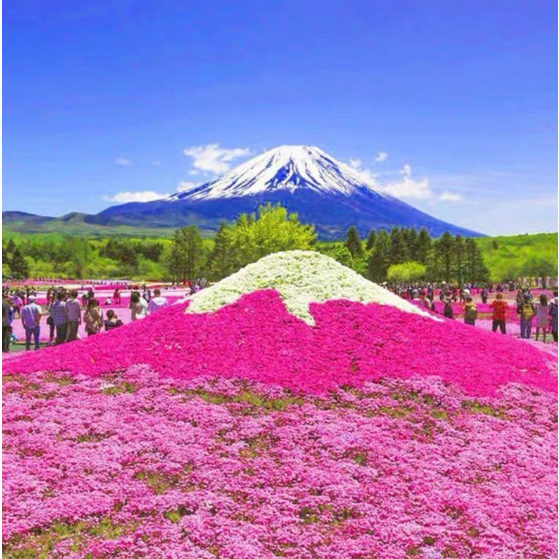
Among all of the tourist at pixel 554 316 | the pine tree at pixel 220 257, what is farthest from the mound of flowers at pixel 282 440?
the pine tree at pixel 220 257

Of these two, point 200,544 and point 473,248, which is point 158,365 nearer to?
point 200,544

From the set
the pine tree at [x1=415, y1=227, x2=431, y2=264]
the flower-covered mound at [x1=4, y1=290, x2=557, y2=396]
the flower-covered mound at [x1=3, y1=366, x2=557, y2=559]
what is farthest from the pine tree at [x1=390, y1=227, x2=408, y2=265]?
the flower-covered mound at [x1=3, y1=366, x2=557, y2=559]

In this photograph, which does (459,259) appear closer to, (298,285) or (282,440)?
(298,285)

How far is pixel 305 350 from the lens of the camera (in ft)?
52.1

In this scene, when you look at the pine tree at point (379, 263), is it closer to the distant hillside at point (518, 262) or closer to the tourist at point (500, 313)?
the distant hillside at point (518, 262)

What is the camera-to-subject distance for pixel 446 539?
25.9 ft

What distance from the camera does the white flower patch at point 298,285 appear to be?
19625 mm

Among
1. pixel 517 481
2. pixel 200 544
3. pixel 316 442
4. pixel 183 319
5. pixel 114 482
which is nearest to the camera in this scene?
pixel 200 544

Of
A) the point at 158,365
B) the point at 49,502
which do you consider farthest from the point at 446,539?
the point at 158,365

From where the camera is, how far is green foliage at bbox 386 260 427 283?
105 meters

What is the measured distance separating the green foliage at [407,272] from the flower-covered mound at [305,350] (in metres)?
86.2

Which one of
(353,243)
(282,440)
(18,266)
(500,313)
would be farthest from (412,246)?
(282,440)

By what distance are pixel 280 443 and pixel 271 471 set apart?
3.75 feet

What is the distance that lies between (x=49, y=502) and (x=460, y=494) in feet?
19.3
